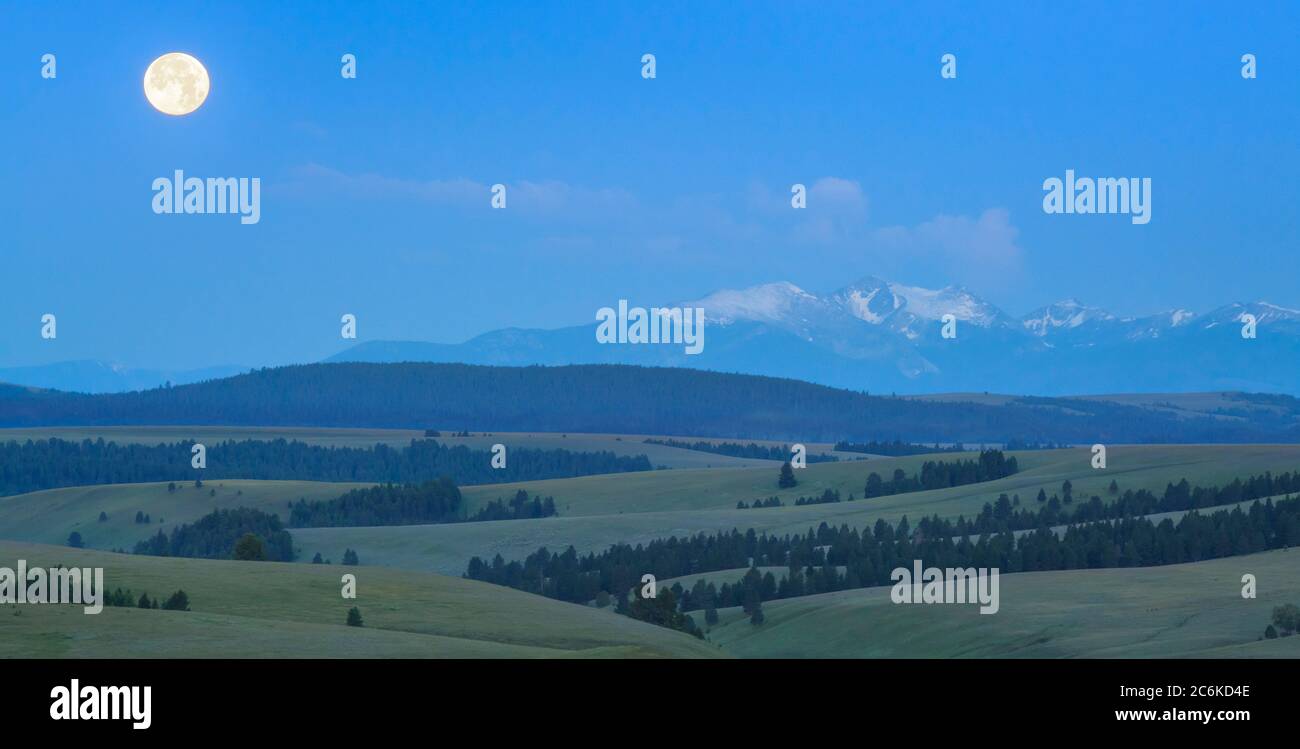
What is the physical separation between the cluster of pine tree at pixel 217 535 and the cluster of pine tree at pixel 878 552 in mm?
33142

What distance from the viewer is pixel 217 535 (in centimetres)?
17475

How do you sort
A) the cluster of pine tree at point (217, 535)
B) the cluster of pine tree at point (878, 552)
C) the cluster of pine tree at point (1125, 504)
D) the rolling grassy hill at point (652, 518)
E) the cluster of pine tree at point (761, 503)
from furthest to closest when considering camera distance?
1. the cluster of pine tree at point (761, 503)
2. the cluster of pine tree at point (217, 535)
3. the rolling grassy hill at point (652, 518)
4. the cluster of pine tree at point (1125, 504)
5. the cluster of pine tree at point (878, 552)

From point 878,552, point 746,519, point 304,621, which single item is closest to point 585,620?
point 304,621

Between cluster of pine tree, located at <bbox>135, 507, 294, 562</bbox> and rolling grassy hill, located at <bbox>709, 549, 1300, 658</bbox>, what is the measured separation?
73.0 m

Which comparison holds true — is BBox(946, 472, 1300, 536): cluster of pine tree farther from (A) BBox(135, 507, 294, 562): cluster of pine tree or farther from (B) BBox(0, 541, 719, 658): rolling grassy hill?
(B) BBox(0, 541, 719, 658): rolling grassy hill

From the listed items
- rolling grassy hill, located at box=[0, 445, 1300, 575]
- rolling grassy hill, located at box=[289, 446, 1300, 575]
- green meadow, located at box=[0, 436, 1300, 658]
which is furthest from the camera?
rolling grassy hill, located at box=[0, 445, 1300, 575]

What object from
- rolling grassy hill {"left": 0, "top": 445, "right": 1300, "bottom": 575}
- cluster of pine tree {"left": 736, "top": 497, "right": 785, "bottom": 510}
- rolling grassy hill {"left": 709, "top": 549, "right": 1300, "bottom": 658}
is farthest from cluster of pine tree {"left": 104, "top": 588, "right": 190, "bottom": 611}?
cluster of pine tree {"left": 736, "top": 497, "right": 785, "bottom": 510}

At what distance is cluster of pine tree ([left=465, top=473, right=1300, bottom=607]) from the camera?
116000 millimetres

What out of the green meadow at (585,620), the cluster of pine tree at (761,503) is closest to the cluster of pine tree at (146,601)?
the green meadow at (585,620)

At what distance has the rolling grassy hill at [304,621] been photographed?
46625 mm

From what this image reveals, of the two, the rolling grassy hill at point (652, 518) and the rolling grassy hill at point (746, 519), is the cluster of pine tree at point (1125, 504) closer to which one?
the rolling grassy hill at point (652, 518)
